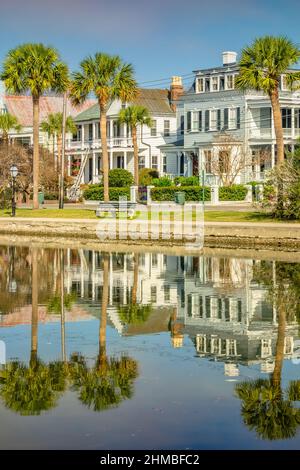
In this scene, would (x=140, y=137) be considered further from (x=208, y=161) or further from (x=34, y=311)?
(x=34, y=311)

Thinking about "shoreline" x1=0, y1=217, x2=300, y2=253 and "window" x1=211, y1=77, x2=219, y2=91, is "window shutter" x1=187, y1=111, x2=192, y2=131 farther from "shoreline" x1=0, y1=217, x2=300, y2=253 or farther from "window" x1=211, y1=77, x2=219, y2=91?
"shoreline" x1=0, y1=217, x2=300, y2=253

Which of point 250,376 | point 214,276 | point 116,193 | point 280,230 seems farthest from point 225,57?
point 250,376

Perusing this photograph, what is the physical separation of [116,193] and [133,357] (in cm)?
5548

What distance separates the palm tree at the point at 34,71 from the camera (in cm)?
5656

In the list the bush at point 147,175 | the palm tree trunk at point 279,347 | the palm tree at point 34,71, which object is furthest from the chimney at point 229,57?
the palm tree trunk at point 279,347

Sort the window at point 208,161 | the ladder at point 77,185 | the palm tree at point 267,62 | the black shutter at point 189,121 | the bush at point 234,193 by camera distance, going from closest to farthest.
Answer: the palm tree at point 267,62 < the bush at point 234,193 < the window at point 208,161 < the ladder at point 77,185 < the black shutter at point 189,121

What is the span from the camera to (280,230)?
37.8 m

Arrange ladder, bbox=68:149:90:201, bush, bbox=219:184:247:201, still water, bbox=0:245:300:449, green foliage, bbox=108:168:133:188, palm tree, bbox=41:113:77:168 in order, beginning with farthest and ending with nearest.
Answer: palm tree, bbox=41:113:77:168
ladder, bbox=68:149:90:201
green foliage, bbox=108:168:133:188
bush, bbox=219:184:247:201
still water, bbox=0:245:300:449

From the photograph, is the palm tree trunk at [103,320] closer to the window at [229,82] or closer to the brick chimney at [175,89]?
the window at [229,82]

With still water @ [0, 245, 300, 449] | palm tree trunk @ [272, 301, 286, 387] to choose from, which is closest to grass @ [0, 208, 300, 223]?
still water @ [0, 245, 300, 449]

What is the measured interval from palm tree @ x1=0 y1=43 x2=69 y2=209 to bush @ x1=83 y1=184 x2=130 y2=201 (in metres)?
13.2

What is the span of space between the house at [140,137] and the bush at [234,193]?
60.5ft

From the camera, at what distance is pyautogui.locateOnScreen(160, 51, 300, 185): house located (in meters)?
72.9

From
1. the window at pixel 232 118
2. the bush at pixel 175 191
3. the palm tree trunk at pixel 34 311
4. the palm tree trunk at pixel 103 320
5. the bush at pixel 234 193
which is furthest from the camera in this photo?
the window at pixel 232 118
